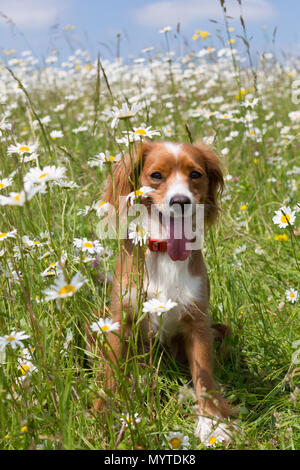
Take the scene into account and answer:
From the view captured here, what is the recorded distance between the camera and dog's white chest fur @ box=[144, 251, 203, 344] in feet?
7.14

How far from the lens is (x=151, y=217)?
231cm

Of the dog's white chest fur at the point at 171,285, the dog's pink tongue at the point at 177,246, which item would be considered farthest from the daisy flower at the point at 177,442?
the dog's pink tongue at the point at 177,246

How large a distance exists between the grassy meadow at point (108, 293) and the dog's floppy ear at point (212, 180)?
10 centimetres

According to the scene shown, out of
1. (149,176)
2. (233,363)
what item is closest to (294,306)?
(233,363)

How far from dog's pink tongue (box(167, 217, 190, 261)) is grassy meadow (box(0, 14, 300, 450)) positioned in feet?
1.02

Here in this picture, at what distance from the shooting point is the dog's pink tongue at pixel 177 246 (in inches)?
87.7

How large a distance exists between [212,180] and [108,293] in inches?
33.9

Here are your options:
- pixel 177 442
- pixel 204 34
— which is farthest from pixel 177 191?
pixel 204 34

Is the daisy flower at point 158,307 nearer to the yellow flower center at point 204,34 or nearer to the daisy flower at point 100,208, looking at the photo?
the daisy flower at point 100,208

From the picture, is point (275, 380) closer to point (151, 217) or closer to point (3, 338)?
point (151, 217)

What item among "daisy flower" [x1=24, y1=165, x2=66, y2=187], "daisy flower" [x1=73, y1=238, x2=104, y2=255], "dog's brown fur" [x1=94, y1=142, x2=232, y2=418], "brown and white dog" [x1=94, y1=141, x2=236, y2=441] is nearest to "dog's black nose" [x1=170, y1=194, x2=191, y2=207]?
"brown and white dog" [x1=94, y1=141, x2=236, y2=441]

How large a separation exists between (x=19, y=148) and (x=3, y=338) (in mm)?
717

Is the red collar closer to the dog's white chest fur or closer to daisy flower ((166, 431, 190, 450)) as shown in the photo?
the dog's white chest fur
